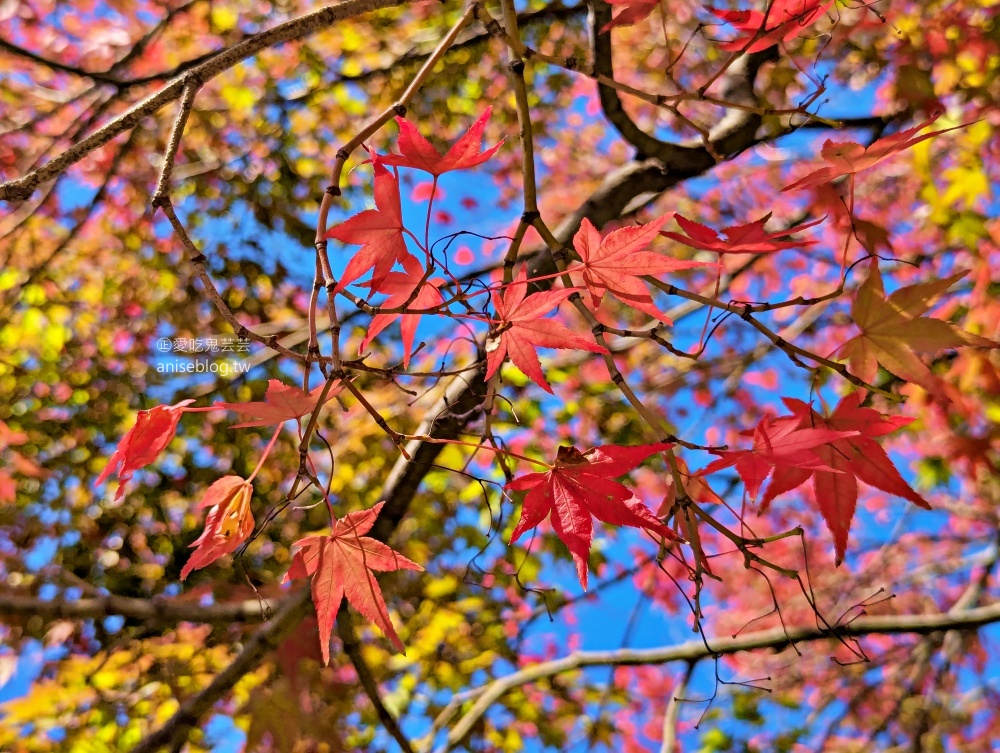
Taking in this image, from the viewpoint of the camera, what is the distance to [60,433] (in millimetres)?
2943

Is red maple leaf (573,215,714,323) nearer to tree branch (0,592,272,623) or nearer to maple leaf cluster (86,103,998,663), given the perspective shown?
maple leaf cluster (86,103,998,663)

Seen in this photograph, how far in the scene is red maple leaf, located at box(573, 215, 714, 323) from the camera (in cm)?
79

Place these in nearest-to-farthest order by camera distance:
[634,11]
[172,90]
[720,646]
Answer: [172,90] → [634,11] → [720,646]

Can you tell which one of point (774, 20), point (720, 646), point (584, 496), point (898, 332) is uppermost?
point (774, 20)

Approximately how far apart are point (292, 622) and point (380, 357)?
206 centimetres

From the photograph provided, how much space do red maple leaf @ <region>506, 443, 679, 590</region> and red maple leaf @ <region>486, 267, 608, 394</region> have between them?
9 cm

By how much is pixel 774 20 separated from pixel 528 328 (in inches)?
22.2

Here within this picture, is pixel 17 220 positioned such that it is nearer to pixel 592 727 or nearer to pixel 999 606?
pixel 592 727

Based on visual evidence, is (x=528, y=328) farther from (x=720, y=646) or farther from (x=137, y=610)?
(x=137, y=610)

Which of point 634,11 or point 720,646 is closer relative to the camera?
point 634,11

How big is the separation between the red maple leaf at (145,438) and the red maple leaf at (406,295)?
25cm

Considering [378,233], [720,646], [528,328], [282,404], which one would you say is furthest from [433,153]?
[720,646]

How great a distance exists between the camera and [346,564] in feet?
2.97

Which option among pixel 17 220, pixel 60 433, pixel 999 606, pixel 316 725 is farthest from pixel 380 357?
pixel 999 606
